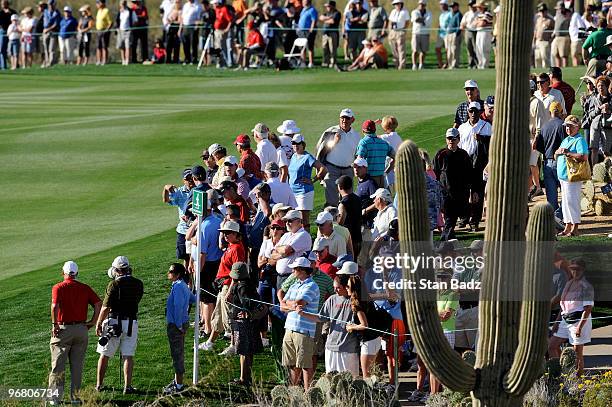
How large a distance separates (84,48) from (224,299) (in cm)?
3077

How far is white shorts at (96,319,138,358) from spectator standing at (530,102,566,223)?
7559mm

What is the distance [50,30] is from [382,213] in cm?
2933

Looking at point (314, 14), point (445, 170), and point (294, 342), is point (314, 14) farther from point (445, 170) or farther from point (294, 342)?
point (294, 342)

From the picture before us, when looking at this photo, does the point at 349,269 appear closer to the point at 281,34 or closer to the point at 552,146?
the point at 552,146

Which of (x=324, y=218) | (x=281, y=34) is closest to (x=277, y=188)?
(x=324, y=218)

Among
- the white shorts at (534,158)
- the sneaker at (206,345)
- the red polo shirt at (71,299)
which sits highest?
the white shorts at (534,158)

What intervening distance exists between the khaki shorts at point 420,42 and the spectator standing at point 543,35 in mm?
3557

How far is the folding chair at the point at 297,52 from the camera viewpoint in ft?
135

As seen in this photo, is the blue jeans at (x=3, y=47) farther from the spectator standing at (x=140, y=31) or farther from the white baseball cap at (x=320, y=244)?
the white baseball cap at (x=320, y=244)

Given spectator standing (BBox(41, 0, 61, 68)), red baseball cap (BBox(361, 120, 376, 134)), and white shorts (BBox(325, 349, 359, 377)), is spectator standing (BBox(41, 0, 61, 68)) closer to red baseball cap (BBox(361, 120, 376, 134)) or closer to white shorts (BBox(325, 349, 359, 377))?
red baseball cap (BBox(361, 120, 376, 134))

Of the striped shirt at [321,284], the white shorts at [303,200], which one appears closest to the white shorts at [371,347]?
the striped shirt at [321,284]

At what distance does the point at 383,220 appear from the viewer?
58.9ft

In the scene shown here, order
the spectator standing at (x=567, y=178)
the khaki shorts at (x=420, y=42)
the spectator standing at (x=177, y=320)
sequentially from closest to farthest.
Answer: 1. the spectator standing at (x=177, y=320)
2. the spectator standing at (x=567, y=178)
3. the khaki shorts at (x=420, y=42)

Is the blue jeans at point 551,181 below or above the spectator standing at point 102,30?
below
